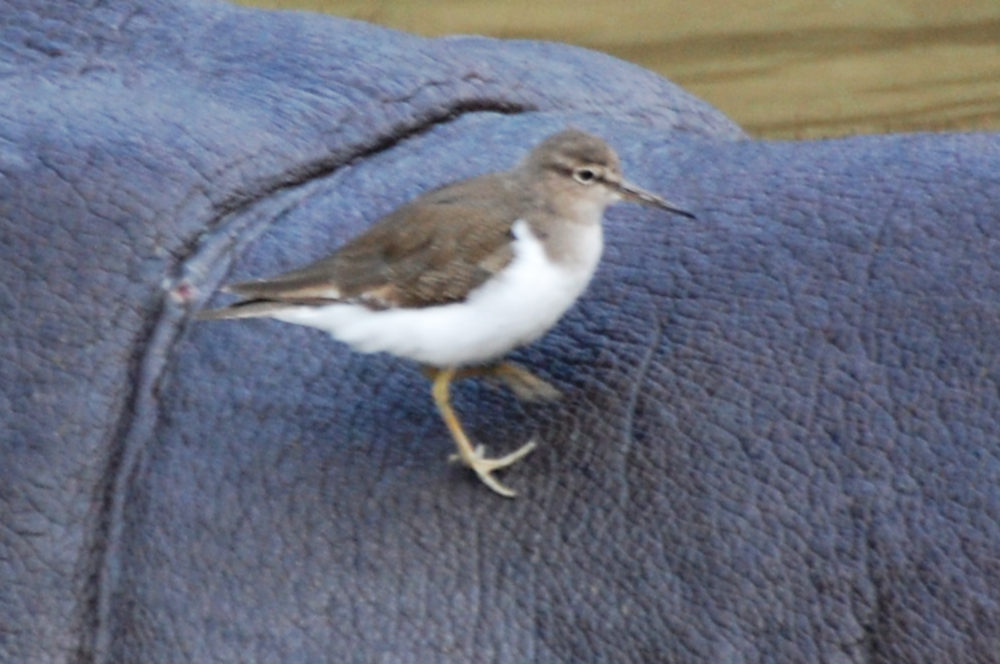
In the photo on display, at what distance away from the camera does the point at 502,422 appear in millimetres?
1491

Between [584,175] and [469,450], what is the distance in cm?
27

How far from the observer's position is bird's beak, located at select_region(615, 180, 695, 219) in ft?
5.06

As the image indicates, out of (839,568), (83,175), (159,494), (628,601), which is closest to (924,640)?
(839,568)

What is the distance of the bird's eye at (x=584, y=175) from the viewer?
5.03ft

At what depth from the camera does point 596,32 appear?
3328 millimetres

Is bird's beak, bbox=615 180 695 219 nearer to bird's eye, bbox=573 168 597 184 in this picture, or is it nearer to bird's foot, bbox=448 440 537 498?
bird's eye, bbox=573 168 597 184

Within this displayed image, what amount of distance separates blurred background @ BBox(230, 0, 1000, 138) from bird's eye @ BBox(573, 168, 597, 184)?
1.71 meters

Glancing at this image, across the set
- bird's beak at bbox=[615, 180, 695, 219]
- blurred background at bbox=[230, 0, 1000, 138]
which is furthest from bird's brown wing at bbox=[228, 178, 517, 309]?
blurred background at bbox=[230, 0, 1000, 138]

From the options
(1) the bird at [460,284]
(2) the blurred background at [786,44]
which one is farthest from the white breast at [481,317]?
(2) the blurred background at [786,44]

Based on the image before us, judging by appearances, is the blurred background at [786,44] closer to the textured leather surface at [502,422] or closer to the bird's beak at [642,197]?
the textured leather surface at [502,422]

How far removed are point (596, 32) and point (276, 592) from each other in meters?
2.03

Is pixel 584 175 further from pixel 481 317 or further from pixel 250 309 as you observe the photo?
pixel 250 309

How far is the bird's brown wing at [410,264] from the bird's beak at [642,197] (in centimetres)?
12

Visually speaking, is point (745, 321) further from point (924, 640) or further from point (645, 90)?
point (645, 90)
